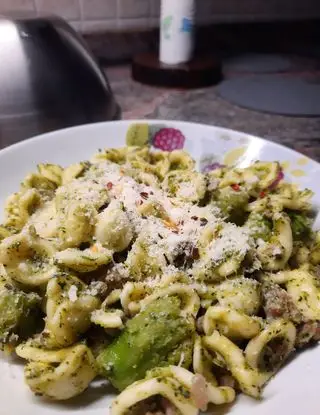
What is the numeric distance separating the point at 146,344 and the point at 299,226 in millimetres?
402

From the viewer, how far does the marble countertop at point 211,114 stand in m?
1.50

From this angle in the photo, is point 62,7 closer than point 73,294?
No

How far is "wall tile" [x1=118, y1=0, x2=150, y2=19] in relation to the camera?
2.03 meters

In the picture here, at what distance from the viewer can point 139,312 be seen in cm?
78

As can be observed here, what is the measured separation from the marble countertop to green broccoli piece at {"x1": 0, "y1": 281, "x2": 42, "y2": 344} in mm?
823

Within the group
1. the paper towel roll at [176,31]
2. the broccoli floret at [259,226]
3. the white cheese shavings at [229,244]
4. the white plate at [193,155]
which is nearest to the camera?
the white plate at [193,155]

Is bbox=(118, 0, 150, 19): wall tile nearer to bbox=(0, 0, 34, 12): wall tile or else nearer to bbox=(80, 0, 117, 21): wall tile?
bbox=(80, 0, 117, 21): wall tile

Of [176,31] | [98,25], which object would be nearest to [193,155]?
[176,31]

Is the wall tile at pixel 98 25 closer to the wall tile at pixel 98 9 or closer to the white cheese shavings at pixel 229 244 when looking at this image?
the wall tile at pixel 98 9

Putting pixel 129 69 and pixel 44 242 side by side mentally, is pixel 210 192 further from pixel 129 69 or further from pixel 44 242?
pixel 129 69

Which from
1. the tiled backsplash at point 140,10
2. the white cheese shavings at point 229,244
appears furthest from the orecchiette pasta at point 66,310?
the tiled backsplash at point 140,10

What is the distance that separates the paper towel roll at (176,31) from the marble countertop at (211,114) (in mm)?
121

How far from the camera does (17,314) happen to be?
0.78 meters

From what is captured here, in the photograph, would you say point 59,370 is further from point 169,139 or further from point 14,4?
point 14,4
